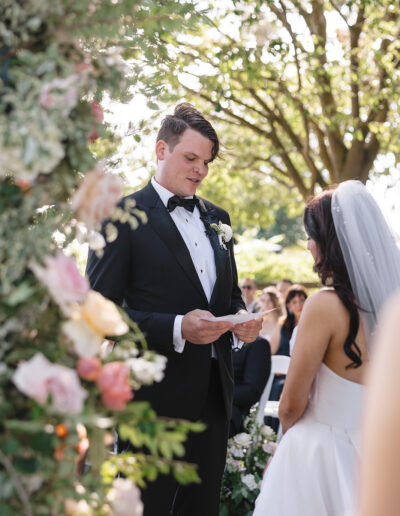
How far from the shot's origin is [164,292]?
3197mm

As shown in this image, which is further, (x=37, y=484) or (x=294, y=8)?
(x=294, y=8)

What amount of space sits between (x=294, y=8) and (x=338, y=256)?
7.14m

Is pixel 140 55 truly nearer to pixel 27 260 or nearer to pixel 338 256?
pixel 27 260

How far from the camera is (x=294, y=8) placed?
9.20 meters

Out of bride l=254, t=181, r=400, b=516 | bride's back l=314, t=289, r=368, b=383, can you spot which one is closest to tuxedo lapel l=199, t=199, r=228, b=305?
bride l=254, t=181, r=400, b=516

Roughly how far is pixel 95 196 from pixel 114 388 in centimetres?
37

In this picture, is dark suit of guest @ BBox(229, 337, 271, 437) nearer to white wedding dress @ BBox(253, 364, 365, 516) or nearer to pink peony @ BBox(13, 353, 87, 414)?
white wedding dress @ BBox(253, 364, 365, 516)

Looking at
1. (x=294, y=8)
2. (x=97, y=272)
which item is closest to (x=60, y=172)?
(x=97, y=272)

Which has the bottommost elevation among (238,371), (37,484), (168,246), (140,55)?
(238,371)

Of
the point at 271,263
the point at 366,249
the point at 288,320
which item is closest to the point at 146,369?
the point at 366,249

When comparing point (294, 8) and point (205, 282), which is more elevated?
point (294, 8)

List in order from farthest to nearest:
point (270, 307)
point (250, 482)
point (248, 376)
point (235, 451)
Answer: point (270, 307) < point (248, 376) < point (235, 451) < point (250, 482)

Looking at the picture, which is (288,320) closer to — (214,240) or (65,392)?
(214,240)

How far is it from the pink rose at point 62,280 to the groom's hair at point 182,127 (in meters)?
2.30
